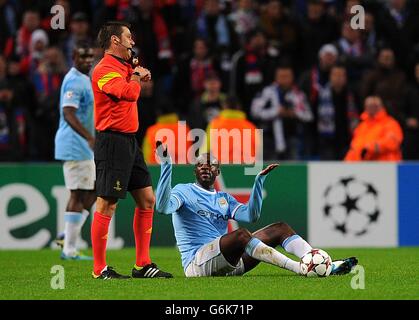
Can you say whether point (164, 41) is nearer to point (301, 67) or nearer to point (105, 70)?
point (301, 67)

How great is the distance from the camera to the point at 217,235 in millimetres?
10266

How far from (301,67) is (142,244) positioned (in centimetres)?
860

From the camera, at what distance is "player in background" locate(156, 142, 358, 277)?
9828 mm

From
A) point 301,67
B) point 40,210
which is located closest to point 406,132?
point 301,67

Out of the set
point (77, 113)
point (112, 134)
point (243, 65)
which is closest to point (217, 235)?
point (112, 134)

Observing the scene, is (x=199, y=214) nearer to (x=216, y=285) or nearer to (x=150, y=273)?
(x=150, y=273)

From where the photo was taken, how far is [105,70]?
997 centimetres

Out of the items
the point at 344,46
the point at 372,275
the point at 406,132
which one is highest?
the point at 344,46

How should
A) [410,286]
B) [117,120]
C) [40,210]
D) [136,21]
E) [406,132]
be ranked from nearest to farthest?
[410,286], [117,120], [40,210], [406,132], [136,21]

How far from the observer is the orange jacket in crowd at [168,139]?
16.0m

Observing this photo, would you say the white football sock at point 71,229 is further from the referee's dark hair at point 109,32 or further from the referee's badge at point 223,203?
the referee's dark hair at point 109,32

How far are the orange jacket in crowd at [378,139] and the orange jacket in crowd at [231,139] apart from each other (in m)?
1.51

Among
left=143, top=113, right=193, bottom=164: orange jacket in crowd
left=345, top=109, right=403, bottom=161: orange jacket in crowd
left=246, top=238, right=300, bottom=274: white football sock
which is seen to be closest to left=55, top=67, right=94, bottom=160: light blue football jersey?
left=143, top=113, right=193, bottom=164: orange jacket in crowd

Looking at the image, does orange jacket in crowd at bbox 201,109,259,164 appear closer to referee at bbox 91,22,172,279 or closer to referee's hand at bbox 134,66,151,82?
referee at bbox 91,22,172,279
